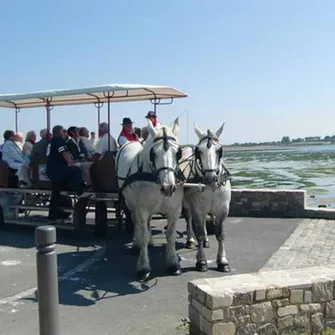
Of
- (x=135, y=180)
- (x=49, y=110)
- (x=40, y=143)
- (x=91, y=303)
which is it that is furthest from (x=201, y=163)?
(x=49, y=110)

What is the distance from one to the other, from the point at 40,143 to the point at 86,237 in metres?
2.33

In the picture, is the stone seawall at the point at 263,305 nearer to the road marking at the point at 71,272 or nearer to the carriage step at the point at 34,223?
the road marking at the point at 71,272

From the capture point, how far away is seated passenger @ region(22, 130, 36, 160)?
→ 1194 centimetres

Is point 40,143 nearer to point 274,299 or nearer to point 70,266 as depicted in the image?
point 70,266

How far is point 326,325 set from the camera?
15.8 feet

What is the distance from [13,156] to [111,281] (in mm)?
5630

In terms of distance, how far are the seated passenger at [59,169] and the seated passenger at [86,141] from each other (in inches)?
40.3

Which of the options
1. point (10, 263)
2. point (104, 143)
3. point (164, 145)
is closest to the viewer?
point (164, 145)

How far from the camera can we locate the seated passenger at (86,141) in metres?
11.2

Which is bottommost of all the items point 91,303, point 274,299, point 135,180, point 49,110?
point 91,303

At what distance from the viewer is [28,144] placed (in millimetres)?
12102

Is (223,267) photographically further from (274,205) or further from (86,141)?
(274,205)

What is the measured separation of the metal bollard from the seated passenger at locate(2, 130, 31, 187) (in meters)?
7.83

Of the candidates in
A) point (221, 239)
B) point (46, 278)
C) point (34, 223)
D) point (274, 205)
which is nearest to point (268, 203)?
point (274, 205)
